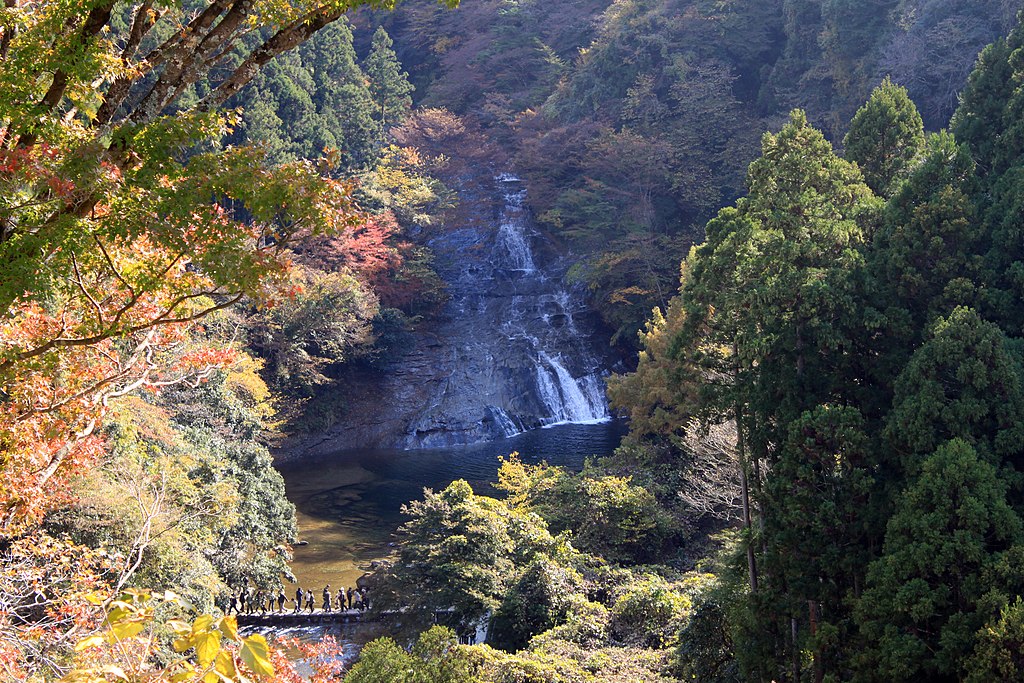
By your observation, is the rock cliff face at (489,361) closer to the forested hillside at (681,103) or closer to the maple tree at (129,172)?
the forested hillside at (681,103)

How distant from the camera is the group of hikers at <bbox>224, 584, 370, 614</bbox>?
13.8 meters

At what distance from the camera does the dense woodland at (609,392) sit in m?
4.26

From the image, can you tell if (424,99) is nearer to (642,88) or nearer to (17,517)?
(642,88)

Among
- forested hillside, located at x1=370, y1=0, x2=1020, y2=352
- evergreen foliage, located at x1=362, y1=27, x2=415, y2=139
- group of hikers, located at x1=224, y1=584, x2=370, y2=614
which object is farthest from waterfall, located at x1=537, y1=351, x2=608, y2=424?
group of hikers, located at x1=224, y1=584, x2=370, y2=614

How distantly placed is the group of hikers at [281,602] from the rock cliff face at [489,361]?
1045 cm

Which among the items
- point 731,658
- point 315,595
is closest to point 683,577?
point 731,658

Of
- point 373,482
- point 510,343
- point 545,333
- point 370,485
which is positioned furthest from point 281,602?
point 545,333

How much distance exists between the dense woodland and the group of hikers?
0.72 feet

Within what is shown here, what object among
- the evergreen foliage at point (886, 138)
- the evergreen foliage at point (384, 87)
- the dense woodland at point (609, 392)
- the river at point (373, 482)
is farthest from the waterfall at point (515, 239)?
the evergreen foliage at point (886, 138)

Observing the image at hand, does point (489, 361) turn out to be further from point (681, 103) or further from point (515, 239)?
point (681, 103)

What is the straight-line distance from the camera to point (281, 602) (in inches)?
572

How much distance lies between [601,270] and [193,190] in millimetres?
22924

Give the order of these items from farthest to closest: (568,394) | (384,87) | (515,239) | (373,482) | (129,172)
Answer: (384,87) → (515,239) → (568,394) → (373,482) → (129,172)

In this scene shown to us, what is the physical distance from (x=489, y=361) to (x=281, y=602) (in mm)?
14244
